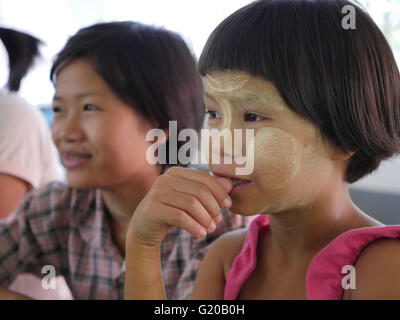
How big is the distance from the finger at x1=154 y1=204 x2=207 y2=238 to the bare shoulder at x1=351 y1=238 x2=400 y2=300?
0.49 ft

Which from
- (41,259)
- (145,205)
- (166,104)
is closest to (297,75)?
(145,205)

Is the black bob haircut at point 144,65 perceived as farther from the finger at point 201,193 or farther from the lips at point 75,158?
the finger at point 201,193

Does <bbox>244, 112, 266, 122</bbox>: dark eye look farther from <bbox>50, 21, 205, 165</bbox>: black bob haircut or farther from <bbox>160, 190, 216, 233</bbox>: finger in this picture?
<bbox>50, 21, 205, 165</bbox>: black bob haircut

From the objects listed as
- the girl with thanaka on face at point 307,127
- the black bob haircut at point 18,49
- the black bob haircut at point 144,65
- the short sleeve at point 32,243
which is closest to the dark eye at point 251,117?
the girl with thanaka on face at point 307,127

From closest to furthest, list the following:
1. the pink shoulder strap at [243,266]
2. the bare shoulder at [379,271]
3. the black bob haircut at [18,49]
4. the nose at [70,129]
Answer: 1. the bare shoulder at [379,271]
2. the pink shoulder strap at [243,266]
3. the nose at [70,129]
4. the black bob haircut at [18,49]

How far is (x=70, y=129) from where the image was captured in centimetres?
65

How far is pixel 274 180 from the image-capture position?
448 millimetres

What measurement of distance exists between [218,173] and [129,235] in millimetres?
116

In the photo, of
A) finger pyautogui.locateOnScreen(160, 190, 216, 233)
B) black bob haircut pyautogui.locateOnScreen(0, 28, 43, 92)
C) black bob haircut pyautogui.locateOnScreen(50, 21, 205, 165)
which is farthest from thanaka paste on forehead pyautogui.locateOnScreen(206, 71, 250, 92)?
black bob haircut pyautogui.locateOnScreen(0, 28, 43, 92)

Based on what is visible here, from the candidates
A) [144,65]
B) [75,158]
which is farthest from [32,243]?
[144,65]

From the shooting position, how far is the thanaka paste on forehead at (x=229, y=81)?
0.44 m

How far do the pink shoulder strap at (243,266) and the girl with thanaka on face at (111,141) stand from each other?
0.09 meters

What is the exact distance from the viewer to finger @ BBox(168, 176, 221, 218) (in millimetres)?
439

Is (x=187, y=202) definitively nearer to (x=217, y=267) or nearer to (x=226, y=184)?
(x=226, y=184)
